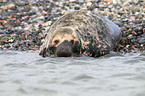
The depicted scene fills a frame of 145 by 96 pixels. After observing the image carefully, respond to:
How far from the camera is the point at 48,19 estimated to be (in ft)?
33.4

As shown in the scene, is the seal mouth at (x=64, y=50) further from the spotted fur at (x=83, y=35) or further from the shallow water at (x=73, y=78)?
the shallow water at (x=73, y=78)

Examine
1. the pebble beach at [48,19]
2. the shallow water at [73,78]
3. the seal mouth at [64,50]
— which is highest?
the pebble beach at [48,19]

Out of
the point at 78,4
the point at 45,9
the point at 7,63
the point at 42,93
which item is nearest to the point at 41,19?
the point at 45,9

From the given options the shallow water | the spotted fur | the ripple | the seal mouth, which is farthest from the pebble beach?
the ripple

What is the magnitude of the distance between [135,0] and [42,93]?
9.38m

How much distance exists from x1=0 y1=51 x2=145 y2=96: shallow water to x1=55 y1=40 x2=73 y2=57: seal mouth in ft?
0.93

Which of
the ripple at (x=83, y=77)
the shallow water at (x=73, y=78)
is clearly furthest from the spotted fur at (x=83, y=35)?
the ripple at (x=83, y=77)

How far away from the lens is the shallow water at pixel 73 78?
10.6ft

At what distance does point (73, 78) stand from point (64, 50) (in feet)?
6.28

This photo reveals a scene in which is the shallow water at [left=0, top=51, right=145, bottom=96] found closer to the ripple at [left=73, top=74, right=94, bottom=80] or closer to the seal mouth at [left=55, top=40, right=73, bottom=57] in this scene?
the ripple at [left=73, top=74, right=94, bottom=80]

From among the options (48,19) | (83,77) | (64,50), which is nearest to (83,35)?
(64,50)

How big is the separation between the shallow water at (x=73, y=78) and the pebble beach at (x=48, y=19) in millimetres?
2348

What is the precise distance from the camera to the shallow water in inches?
127

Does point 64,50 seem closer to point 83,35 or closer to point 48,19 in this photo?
point 83,35
